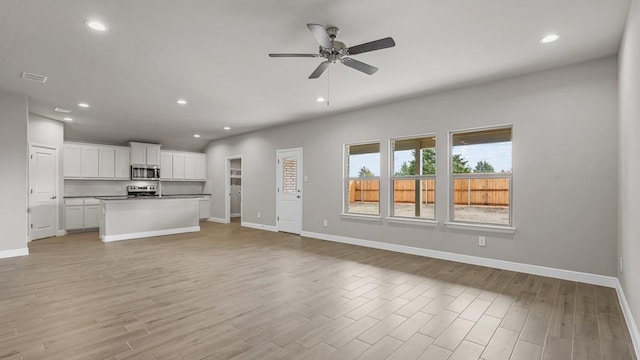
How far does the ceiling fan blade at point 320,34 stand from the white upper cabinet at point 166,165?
27.4 feet

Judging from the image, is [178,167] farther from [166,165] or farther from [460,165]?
[460,165]

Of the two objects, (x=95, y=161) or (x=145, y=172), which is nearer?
(x=95, y=161)

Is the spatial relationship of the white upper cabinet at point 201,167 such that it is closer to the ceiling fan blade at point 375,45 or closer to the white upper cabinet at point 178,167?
the white upper cabinet at point 178,167

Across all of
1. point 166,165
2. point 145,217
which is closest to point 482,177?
point 145,217

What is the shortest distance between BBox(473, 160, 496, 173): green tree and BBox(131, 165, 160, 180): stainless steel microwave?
8.74m

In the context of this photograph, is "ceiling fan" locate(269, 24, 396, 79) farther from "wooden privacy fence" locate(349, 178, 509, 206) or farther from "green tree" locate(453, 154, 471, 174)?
"wooden privacy fence" locate(349, 178, 509, 206)

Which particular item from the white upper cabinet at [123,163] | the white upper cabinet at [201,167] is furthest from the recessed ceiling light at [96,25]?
the white upper cabinet at [201,167]

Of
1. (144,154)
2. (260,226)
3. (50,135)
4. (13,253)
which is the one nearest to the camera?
(13,253)

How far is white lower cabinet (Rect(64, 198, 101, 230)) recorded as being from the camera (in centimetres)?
721

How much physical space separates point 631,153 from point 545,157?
4.70 feet

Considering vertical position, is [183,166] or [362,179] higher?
[183,166]

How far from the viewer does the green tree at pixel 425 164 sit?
5004 mm

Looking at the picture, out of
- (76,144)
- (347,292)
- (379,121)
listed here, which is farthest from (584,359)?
(76,144)

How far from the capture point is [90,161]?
26.1ft
